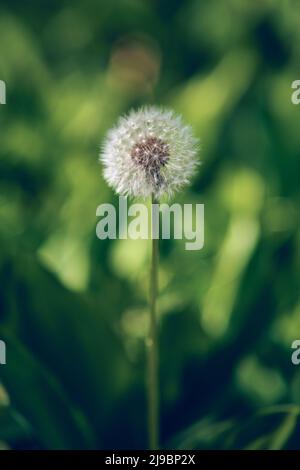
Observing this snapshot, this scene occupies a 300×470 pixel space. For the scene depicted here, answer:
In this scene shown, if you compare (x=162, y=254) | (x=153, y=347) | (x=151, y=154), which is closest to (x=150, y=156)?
(x=151, y=154)

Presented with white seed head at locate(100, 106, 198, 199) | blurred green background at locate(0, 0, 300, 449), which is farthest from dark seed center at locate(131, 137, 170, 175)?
blurred green background at locate(0, 0, 300, 449)

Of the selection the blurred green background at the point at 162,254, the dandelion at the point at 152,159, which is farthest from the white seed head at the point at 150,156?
the blurred green background at the point at 162,254

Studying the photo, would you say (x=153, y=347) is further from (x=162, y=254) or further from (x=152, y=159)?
(x=162, y=254)

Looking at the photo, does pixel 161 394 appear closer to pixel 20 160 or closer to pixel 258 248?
pixel 258 248

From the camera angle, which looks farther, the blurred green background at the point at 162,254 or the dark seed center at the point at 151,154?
the blurred green background at the point at 162,254

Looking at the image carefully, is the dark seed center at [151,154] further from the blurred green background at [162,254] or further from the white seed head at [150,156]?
the blurred green background at [162,254]

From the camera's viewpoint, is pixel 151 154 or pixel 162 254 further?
pixel 162 254

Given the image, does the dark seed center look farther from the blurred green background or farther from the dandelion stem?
the blurred green background
